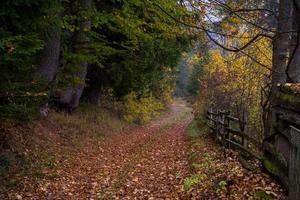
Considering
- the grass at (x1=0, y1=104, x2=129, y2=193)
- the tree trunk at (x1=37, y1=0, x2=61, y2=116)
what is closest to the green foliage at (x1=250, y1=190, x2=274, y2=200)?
the grass at (x1=0, y1=104, x2=129, y2=193)

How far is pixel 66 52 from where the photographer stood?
1400cm

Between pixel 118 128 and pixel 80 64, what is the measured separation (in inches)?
222

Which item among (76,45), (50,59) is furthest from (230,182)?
(76,45)

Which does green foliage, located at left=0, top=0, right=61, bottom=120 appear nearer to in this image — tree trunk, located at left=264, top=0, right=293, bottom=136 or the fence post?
tree trunk, located at left=264, top=0, right=293, bottom=136

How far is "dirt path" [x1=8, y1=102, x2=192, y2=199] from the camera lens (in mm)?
8070

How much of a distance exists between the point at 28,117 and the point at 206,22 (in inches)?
212

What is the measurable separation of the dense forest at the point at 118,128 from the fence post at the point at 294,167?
0.04ft

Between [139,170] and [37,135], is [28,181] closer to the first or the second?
[139,170]

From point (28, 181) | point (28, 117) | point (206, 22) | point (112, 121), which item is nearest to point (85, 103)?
point (112, 121)

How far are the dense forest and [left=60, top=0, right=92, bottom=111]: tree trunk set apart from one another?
0.19 ft

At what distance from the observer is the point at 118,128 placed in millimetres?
20578

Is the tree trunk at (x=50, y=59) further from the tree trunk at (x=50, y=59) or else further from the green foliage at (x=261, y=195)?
the green foliage at (x=261, y=195)

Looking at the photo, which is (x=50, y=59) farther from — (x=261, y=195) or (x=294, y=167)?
(x=294, y=167)

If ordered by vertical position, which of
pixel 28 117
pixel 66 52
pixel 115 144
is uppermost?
pixel 66 52
